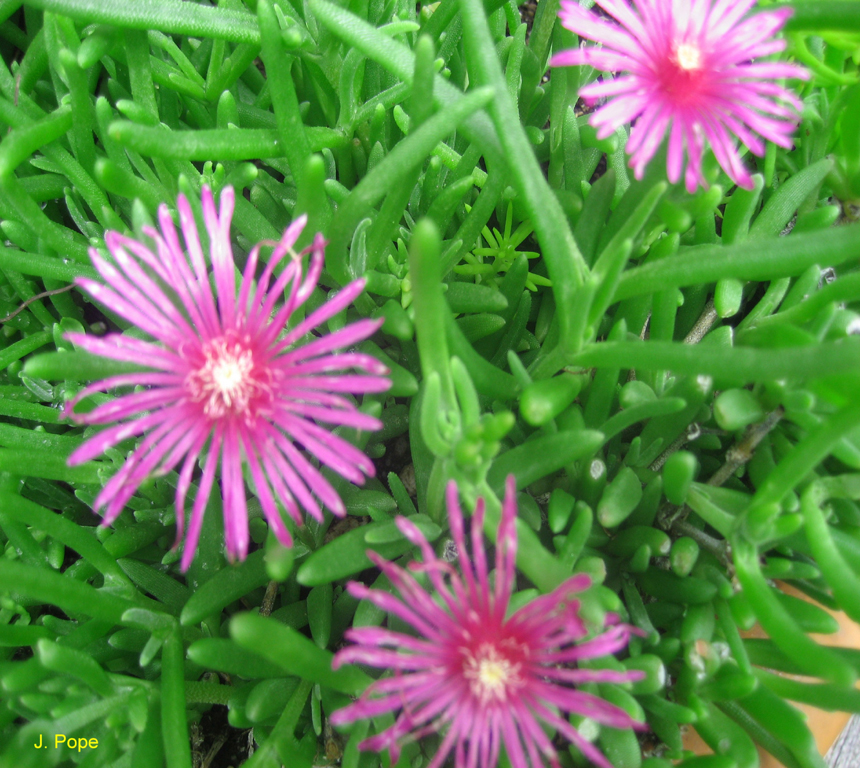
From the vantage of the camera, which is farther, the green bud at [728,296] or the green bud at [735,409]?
the green bud at [728,296]

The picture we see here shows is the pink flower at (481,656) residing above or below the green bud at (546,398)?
below

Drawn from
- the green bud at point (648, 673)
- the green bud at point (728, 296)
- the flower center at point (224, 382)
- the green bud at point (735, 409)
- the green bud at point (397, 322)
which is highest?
the green bud at point (397, 322)

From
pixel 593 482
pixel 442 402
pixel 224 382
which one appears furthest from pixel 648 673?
pixel 224 382

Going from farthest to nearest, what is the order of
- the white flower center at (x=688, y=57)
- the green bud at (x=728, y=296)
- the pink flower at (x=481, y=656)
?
the green bud at (x=728, y=296) → the white flower center at (x=688, y=57) → the pink flower at (x=481, y=656)

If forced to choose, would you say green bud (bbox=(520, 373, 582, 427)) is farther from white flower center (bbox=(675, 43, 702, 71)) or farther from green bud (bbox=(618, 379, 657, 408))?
white flower center (bbox=(675, 43, 702, 71))

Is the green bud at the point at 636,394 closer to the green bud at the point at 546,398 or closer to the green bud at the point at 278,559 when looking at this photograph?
the green bud at the point at 546,398

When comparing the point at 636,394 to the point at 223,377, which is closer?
the point at 223,377

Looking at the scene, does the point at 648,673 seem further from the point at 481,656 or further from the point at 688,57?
the point at 688,57

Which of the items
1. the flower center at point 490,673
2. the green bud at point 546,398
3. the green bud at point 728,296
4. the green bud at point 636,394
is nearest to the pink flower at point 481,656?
the flower center at point 490,673

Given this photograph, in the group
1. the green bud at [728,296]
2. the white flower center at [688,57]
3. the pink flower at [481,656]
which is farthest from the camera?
the green bud at [728,296]
